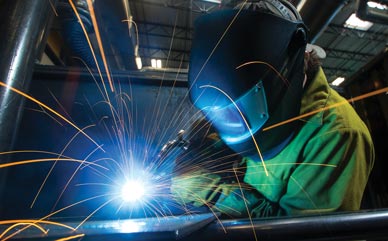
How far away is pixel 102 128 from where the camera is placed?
1.70 m

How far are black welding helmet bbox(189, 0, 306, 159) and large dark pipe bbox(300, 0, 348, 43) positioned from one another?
3.97 ft

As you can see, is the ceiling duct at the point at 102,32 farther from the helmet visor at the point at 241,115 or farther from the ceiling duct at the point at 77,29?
the helmet visor at the point at 241,115

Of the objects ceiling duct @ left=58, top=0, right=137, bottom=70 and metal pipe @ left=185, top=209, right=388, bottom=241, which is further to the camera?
ceiling duct @ left=58, top=0, right=137, bottom=70

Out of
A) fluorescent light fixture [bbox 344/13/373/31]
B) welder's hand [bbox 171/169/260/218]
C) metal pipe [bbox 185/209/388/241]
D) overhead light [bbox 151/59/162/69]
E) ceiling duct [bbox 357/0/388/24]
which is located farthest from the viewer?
overhead light [bbox 151/59/162/69]

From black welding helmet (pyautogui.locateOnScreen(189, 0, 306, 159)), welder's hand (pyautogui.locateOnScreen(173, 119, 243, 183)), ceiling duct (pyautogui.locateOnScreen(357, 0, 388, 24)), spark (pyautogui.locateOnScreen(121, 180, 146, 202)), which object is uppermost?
ceiling duct (pyautogui.locateOnScreen(357, 0, 388, 24))

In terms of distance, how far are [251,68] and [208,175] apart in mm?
840

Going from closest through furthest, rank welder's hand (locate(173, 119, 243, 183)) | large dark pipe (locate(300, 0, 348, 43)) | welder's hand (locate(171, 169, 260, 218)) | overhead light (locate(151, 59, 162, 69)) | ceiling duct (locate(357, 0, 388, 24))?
welder's hand (locate(171, 169, 260, 218)) < welder's hand (locate(173, 119, 243, 183)) < large dark pipe (locate(300, 0, 348, 43)) < ceiling duct (locate(357, 0, 388, 24)) < overhead light (locate(151, 59, 162, 69))

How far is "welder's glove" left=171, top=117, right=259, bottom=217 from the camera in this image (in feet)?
4.74

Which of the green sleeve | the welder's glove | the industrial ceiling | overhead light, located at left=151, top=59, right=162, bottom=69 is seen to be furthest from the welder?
overhead light, located at left=151, top=59, right=162, bottom=69

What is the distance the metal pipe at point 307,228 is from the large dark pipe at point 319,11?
1947 mm

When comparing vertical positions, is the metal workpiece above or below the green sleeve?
above

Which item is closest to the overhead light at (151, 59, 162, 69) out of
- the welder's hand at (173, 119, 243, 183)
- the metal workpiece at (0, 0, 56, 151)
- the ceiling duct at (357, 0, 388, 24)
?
the ceiling duct at (357, 0, 388, 24)

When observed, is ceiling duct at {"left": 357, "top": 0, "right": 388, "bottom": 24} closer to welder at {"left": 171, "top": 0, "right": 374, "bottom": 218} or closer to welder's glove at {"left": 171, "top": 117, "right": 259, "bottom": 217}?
welder at {"left": 171, "top": 0, "right": 374, "bottom": 218}

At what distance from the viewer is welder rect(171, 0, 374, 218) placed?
3.23 feet
